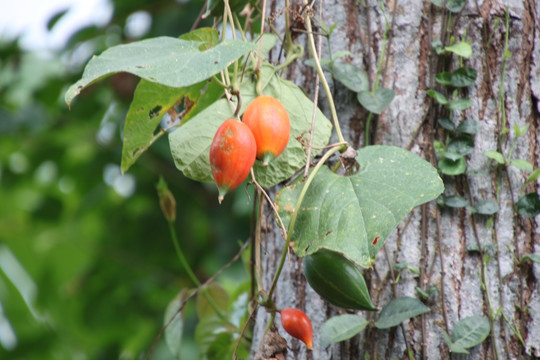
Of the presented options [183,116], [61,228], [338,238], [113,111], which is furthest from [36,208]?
[338,238]

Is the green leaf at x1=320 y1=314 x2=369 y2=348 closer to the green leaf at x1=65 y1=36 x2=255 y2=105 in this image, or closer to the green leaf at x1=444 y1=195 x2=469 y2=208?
the green leaf at x1=444 y1=195 x2=469 y2=208

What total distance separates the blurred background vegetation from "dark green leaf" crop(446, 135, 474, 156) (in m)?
0.99

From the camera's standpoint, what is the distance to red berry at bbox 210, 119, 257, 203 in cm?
58

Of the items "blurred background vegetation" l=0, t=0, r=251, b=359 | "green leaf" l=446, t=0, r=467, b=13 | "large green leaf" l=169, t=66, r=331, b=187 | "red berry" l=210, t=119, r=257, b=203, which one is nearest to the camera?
"red berry" l=210, t=119, r=257, b=203

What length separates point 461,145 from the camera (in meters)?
0.81

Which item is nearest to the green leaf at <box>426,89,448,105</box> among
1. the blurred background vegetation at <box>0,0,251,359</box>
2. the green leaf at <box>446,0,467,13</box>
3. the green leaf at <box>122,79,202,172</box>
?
the green leaf at <box>446,0,467,13</box>

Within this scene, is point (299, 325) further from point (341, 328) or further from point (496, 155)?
point (496, 155)

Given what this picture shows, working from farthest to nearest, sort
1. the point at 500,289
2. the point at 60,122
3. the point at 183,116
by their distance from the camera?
the point at 60,122 → the point at 183,116 → the point at 500,289

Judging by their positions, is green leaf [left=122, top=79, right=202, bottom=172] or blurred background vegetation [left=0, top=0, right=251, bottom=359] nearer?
green leaf [left=122, top=79, right=202, bottom=172]

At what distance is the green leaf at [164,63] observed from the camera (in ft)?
1.90

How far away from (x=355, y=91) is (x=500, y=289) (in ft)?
1.25

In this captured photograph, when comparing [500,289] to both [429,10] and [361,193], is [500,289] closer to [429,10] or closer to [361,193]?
[361,193]

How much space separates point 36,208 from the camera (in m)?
2.05

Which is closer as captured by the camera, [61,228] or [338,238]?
[338,238]
